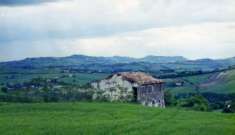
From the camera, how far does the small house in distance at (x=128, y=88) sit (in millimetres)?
107438

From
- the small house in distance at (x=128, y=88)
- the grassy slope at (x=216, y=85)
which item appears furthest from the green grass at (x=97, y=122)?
the grassy slope at (x=216, y=85)

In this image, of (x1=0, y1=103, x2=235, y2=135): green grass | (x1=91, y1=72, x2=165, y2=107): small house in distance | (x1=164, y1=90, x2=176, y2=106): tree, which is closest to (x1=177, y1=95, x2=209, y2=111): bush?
(x1=164, y1=90, x2=176, y2=106): tree

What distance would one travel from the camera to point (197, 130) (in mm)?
53750

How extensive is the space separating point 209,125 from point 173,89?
108631mm

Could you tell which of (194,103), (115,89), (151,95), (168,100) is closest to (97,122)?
(115,89)

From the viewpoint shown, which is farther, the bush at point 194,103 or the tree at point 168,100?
the tree at point 168,100

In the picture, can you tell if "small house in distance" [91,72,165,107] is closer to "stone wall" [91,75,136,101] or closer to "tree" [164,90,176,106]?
"stone wall" [91,75,136,101]

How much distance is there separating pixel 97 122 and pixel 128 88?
46.9 m

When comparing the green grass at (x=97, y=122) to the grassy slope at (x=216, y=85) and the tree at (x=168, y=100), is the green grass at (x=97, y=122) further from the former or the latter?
the grassy slope at (x=216, y=85)

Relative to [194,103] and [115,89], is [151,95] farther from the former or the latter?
[194,103]

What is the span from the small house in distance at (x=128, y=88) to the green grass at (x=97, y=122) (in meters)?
25.4

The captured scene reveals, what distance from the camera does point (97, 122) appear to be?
61219 mm

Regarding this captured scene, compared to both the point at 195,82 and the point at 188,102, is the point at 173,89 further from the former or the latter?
the point at 188,102

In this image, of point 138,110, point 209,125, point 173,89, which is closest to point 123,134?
point 209,125
